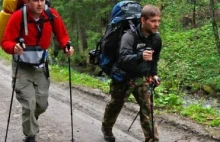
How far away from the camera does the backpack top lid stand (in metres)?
5.04

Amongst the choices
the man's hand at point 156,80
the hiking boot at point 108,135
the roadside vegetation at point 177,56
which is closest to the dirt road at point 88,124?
the hiking boot at point 108,135

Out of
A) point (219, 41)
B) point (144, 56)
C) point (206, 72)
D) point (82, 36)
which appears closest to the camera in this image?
point (144, 56)

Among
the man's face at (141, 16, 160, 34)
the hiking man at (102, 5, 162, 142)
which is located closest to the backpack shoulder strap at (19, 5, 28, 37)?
the hiking man at (102, 5, 162, 142)

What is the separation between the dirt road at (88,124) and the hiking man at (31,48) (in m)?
1.04

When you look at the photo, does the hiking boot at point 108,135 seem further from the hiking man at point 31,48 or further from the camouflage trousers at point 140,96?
the hiking man at point 31,48

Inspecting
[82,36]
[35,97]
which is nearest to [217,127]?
[35,97]

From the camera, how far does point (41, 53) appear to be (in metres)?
5.25

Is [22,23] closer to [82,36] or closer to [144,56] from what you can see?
[144,56]

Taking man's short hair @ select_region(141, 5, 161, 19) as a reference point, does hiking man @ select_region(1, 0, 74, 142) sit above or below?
below

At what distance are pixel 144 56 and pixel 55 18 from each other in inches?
65.9

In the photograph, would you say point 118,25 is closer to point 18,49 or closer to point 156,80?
point 156,80

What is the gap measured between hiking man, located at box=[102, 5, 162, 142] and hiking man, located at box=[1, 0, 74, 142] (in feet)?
3.14

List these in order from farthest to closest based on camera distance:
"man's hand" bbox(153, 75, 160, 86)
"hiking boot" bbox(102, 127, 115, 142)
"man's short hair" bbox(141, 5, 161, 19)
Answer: "hiking boot" bbox(102, 127, 115, 142) → "man's hand" bbox(153, 75, 160, 86) → "man's short hair" bbox(141, 5, 161, 19)

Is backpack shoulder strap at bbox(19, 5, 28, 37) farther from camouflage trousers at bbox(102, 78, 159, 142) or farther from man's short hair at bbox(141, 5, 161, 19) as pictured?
man's short hair at bbox(141, 5, 161, 19)
